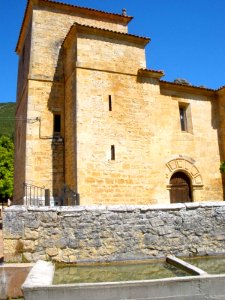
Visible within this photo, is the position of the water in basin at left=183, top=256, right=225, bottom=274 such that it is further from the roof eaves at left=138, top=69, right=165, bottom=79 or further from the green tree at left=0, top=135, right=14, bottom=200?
the green tree at left=0, top=135, right=14, bottom=200

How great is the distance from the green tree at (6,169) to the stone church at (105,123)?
14.0 m

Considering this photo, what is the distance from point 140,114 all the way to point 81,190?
4.41 meters

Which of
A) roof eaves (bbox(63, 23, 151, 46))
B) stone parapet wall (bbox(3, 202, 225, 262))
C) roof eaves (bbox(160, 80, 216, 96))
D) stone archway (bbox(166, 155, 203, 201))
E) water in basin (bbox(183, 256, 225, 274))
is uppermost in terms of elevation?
roof eaves (bbox(63, 23, 151, 46))

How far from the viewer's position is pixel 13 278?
5.05 m

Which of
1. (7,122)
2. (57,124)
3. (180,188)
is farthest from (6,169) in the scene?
(7,122)

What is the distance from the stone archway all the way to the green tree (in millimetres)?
19319

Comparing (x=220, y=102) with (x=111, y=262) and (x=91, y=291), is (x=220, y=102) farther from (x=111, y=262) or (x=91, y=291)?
(x=91, y=291)

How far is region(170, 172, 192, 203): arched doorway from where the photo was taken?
14.2 meters

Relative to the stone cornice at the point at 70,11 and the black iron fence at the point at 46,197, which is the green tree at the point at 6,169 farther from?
the black iron fence at the point at 46,197

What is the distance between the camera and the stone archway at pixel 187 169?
14.2 m

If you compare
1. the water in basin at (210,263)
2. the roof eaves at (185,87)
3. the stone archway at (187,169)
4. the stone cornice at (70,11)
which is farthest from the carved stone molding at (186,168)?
the stone cornice at (70,11)

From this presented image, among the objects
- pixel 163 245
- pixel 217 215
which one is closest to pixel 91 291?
pixel 163 245

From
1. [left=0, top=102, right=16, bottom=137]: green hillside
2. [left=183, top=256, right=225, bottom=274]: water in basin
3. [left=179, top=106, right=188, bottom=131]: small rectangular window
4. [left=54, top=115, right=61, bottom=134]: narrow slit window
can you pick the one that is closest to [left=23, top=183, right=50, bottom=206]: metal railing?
[left=54, top=115, right=61, bottom=134]: narrow slit window

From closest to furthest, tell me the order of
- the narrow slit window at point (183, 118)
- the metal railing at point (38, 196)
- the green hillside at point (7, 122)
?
the metal railing at point (38, 196) → the narrow slit window at point (183, 118) → the green hillside at point (7, 122)
